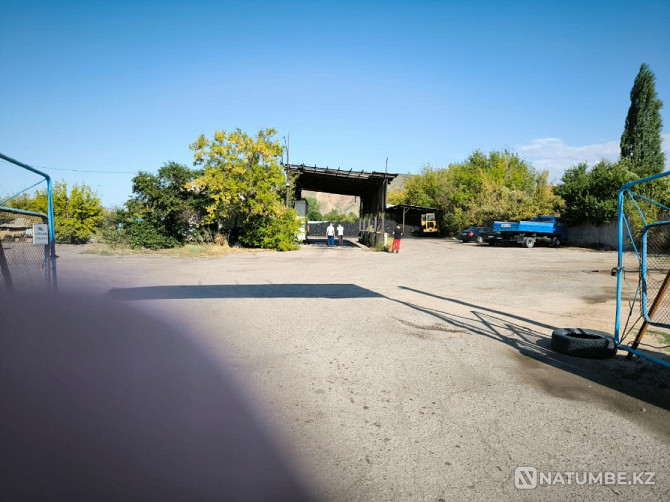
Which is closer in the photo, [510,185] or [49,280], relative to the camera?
[49,280]

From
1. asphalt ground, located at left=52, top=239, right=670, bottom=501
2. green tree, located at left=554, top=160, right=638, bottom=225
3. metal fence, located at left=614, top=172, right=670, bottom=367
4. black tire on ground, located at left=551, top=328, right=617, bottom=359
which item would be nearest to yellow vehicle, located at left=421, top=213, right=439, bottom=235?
green tree, located at left=554, top=160, right=638, bottom=225

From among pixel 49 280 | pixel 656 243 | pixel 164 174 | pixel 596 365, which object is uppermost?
pixel 164 174

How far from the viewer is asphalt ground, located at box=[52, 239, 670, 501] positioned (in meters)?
2.66

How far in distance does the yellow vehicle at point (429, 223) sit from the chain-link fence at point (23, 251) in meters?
47.1

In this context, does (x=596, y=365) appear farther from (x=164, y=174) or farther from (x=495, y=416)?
(x=164, y=174)

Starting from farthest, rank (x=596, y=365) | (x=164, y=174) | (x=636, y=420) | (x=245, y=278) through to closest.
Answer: (x=164, y=174) → (x=245, y=278) → (x=596, y=365) → (x=636, y=420)

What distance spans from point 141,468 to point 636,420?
3.86m

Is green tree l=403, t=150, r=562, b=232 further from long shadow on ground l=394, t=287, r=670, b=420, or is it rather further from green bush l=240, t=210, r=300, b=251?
long shadow on ground l=394, t=287, r=670, b=420

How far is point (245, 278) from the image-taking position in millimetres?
11586

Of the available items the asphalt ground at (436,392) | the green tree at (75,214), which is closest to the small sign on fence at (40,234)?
the asphalt ground at (436,392)

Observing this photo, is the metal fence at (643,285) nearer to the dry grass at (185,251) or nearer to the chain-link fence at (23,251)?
the chain-link fence at (23,251)

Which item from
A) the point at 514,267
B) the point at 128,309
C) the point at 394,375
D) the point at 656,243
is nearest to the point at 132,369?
the point at 394,375

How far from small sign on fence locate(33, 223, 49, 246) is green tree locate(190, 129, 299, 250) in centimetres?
1405

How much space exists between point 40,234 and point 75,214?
2278cm
